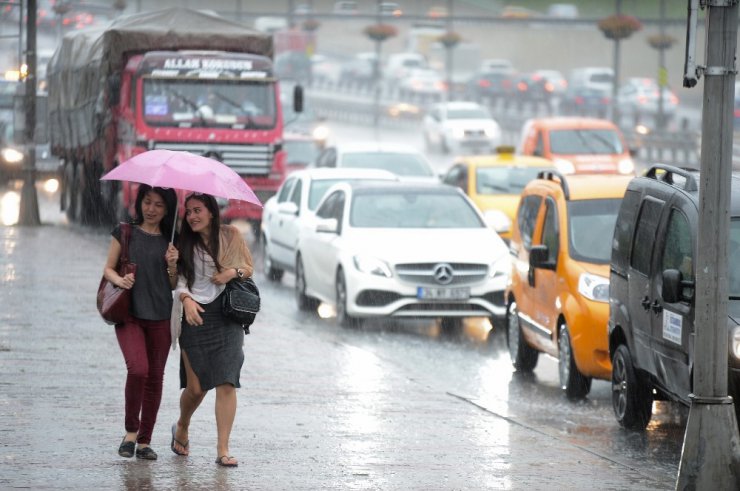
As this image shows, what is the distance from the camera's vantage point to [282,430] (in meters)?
9.81

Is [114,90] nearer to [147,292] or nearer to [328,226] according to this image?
[328,226]

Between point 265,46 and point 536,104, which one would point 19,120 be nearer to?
point 265,46

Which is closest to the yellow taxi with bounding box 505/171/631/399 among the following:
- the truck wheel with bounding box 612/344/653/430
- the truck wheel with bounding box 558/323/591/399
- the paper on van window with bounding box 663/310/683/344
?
the truck wheel with bounding box 558/323/591/399

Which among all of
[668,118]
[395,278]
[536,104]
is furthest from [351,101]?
[395,278]

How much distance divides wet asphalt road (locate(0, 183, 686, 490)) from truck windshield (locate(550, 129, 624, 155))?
14.8 meters

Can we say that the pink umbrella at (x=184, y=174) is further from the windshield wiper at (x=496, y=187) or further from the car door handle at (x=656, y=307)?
the windshield wiper at (x=496, y=187)

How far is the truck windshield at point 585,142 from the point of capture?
100 ft

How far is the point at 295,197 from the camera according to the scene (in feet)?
67.5

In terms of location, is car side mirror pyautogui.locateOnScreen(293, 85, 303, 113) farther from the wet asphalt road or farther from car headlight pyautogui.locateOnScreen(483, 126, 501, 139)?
car headlight pyautogui.locateOnScreen(483, 126, 501, 139)

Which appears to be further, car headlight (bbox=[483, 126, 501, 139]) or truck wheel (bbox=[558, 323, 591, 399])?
car headlight (bbox=[483, 126, 501, 139])

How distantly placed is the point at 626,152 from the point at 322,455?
22258 millimetres

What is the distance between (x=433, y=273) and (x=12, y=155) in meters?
22.6

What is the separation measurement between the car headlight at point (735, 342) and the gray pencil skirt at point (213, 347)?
279cm

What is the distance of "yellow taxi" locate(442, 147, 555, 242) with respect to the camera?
73.5 feet
